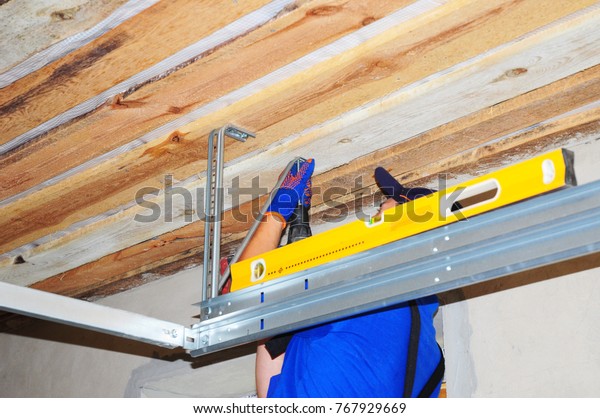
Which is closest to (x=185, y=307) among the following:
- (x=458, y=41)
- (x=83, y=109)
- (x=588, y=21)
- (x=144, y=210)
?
(x=144, y=210)

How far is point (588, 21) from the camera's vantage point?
2.09m

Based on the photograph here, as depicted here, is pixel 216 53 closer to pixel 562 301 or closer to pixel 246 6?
pixel 246 6

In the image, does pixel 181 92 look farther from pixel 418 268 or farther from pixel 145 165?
pixel 418 268

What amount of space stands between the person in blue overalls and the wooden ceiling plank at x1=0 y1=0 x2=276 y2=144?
824 millimetres

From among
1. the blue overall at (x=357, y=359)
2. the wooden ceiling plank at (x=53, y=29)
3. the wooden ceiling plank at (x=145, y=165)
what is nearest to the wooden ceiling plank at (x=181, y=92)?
the wooden ceiling plank at (x=145, y=165)

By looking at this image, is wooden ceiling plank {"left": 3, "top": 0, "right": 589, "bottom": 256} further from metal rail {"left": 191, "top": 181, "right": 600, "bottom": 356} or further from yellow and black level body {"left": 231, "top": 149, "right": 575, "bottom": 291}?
metal rail {"left": 191, "top": 181, "right": 600, "bottom": 356}

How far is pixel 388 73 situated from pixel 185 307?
65.2 inches

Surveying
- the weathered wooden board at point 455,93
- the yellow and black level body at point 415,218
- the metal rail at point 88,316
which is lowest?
the metal rail at point 88,316

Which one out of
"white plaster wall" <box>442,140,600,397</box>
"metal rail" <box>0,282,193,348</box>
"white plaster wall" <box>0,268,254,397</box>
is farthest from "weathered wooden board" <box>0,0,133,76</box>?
"white plaster wall" <box>442,140,600,397</box>

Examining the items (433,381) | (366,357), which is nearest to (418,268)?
(366,357)

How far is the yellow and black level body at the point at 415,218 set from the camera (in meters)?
1.72

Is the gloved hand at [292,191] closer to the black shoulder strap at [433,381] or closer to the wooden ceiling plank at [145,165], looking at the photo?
the wooden ceiling plank at [145,165]

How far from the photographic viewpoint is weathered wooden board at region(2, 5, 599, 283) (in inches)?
85.6
